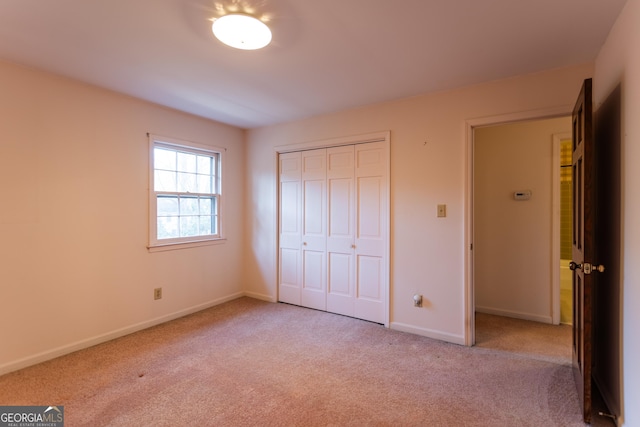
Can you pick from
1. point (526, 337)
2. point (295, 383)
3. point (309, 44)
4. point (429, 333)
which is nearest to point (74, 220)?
point (295, 383)

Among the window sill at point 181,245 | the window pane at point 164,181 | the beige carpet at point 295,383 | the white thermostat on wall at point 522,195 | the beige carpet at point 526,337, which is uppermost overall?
the window pane at point 164,181

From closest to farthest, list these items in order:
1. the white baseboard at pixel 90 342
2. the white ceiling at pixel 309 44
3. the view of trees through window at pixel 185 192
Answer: the white ceiling at pixel 309 44
the white baseboard at pixel 90 342
the view of trees through window at pixel 185 192

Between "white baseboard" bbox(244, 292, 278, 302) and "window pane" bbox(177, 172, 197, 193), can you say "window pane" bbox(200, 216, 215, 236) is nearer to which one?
"window pane" bbox(177, 172, 197, 193)

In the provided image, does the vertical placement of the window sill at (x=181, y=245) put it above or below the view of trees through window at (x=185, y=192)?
below

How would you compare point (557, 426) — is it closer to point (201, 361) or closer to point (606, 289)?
point (606, 289)

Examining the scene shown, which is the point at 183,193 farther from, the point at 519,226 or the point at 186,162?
the point at 519,226

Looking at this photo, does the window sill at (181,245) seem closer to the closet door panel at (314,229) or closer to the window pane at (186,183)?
the window pane at (186,183)

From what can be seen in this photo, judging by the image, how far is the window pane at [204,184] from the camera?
13.1 feet

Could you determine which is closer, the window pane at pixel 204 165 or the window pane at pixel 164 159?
the window pane at pixel 164 159

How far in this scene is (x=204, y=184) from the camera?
13.3 feet

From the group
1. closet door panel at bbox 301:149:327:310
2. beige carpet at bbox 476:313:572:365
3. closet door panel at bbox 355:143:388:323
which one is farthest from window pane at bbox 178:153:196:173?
beige carpet at bbox 476:313:572:365

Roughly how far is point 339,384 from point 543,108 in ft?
8.86

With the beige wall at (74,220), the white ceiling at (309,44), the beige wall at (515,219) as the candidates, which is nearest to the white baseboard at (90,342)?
the beige wall at (74,220)

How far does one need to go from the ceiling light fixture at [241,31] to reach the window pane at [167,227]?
2.26m
